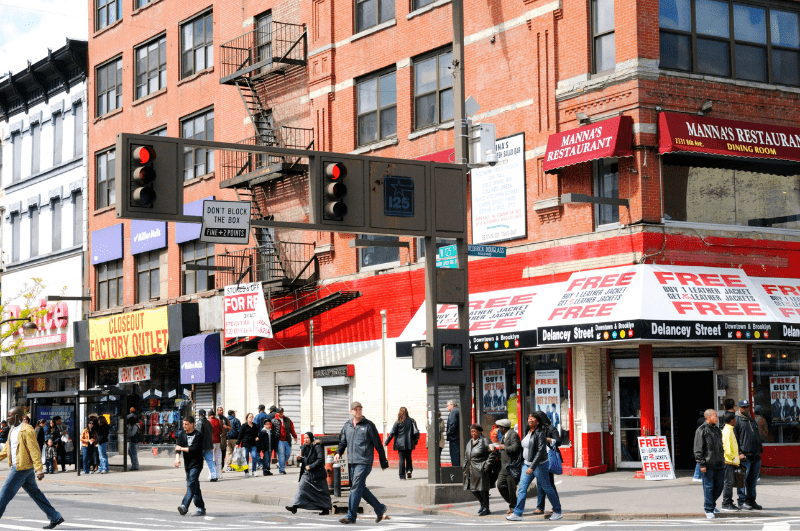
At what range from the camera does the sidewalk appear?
57.5 feet

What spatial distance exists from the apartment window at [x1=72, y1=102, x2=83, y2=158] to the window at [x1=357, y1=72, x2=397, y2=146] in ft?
53.6

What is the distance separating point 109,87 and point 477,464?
94.9 ft

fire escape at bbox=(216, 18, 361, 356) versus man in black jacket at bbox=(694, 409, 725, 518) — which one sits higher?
fire escape at bbox=(216, 18, 361, 356)

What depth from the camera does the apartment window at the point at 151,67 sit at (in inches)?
1569

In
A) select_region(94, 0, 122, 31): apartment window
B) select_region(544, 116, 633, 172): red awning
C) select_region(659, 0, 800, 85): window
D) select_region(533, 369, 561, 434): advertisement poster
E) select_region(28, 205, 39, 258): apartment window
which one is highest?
select_region(94, 0, 122, 31): apartment window

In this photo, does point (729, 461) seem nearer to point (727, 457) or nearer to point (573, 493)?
point (727, 457)

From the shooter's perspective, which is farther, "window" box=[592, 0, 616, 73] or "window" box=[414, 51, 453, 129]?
"window" box=[414, 51, 453, 129]

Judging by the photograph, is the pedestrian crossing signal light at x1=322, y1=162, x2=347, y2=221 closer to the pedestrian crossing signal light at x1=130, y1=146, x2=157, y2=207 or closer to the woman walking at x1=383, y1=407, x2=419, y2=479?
the pedestrian crossing signal light at x1=130, y1=146, x2=157, y2=207

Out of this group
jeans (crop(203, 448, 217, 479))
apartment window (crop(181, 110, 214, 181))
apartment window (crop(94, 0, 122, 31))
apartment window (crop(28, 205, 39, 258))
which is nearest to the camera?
jeans (crop(203, 448, 217, 479))

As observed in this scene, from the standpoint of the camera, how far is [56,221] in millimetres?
44500

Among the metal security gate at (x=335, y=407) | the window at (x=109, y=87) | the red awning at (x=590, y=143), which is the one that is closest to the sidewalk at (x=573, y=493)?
the metal security gate at (x=335, y=407)

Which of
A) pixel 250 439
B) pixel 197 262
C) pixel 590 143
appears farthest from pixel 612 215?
pixel 197 262

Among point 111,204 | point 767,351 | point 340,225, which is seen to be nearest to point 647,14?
point 767,351

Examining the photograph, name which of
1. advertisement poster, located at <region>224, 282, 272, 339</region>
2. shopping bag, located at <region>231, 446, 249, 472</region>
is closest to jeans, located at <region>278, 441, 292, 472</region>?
shopping bag, located at <region>231, 446, 249, 472</region>
